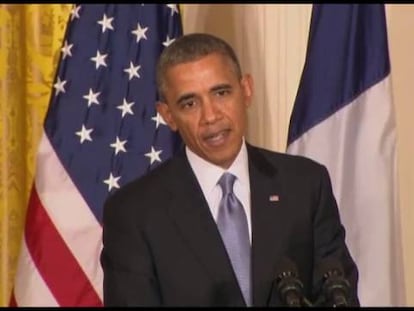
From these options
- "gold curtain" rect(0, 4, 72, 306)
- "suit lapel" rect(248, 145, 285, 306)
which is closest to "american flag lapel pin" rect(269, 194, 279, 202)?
"suit lapel" rect(248, 145, 285, 306)

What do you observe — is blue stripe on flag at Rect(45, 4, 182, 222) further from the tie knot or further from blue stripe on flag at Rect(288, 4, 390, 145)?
the tie knot

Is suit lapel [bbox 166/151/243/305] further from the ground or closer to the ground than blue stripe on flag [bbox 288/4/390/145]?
closer to the ground

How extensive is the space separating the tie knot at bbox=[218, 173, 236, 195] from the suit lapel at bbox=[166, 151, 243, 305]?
6 centimetres

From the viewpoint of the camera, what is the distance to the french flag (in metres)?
3.06

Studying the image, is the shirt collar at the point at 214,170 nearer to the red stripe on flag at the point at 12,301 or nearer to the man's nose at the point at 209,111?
the man's nose at the point at 209,111

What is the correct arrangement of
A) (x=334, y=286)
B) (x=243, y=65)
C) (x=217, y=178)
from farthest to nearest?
(x=243, y=65) → (x=217, y=178) → (x=334, y=286)

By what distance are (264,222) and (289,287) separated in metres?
0.64

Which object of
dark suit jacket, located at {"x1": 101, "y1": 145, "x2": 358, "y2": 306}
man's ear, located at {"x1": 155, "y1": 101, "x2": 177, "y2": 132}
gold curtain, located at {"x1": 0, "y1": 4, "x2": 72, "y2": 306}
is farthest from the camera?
gold curtain, located at {"x1": 0, "y1": 4, "x2": 72, "y2": 306}

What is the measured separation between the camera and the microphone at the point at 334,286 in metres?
1.49

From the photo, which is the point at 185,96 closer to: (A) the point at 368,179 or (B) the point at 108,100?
(B) the point at 108,100

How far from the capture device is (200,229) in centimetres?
213

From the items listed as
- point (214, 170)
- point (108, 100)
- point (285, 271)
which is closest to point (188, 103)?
point (214, 170)

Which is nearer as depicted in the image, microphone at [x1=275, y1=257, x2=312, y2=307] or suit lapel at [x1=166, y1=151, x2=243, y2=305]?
microphone at [x1=275, y1=257, x2=312, y2=307]

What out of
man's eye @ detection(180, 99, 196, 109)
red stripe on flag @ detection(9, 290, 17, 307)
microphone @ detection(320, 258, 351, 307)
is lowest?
red stripe on flag @ detection(9, 290, 17, 307)
